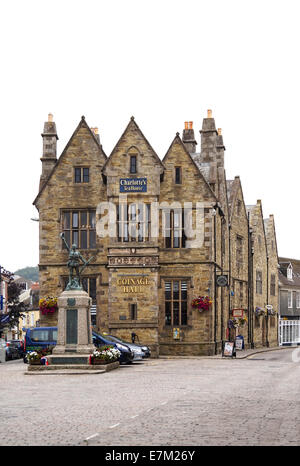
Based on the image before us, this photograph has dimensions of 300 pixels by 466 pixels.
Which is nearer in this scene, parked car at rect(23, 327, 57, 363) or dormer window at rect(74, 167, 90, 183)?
parked car at rect(23, 327, 57, 363)

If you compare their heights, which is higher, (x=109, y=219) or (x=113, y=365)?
(x=109, y=219)

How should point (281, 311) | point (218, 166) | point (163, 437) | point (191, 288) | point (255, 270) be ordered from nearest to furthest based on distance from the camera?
point (163, 437) < point (191, 288) < point (218, 166) < point (255, 270) < point (281, 311)

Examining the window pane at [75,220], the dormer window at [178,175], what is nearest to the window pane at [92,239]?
the window pane at [75,220]

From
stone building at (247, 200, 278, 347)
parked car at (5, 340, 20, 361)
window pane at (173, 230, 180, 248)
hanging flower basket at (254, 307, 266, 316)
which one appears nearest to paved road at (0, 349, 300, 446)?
window pane at (173, 230, 180, 248)

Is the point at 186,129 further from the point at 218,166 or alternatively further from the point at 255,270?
the point at 255,270

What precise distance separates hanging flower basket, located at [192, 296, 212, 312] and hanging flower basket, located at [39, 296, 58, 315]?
26.1 ft

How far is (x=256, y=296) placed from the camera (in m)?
58.8

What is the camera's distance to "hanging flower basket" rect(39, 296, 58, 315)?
4347 cm

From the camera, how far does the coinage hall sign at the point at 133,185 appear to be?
42.7m

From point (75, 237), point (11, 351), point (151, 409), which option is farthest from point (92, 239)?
point (151, 409)

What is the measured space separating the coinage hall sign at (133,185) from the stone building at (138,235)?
0.18 ft

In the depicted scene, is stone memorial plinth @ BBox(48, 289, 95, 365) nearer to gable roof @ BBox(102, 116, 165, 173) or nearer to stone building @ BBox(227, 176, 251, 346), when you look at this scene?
gable roof @ BBox(102, 116, 165, 173)

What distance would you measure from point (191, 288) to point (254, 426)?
29568mm

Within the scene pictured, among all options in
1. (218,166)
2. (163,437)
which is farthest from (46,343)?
(163,437)
